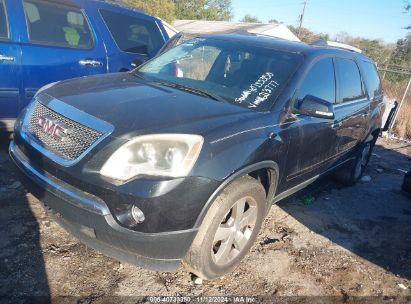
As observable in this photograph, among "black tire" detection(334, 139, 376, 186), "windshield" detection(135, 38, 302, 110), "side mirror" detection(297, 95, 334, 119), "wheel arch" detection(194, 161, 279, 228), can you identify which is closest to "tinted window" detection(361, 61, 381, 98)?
"black tire" detection(334, 139, 376, 186)

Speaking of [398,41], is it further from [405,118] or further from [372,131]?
[372,131]

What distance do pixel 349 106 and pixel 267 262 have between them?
2.09 m

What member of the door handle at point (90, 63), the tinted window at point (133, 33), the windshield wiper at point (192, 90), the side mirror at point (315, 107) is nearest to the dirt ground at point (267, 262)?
the side mirror at point (315, 107)

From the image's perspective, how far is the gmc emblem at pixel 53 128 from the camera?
103 inches

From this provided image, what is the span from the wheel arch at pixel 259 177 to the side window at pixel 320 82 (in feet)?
2.27

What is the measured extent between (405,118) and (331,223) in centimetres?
772

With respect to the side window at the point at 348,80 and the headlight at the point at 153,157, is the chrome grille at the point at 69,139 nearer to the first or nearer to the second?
the headlight at the point at 153,157

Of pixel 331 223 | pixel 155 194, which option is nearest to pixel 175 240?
pixel 155 194

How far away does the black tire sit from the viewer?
17.5ft

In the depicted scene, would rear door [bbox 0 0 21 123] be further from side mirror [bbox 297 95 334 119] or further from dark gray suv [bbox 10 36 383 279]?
side mirror [bbox 297 95 334 119]

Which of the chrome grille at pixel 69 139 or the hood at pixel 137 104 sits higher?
the hood at pixel 137 104

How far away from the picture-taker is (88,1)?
5293 millimetres

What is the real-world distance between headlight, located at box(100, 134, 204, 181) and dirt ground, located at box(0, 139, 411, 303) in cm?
99

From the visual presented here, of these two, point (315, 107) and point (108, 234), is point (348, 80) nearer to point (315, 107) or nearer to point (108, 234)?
point (315, 107)
